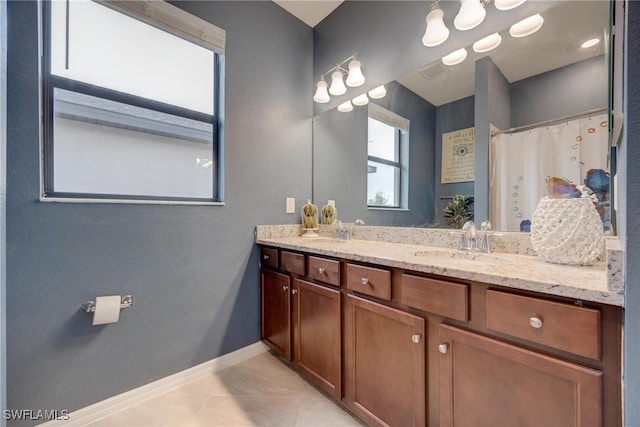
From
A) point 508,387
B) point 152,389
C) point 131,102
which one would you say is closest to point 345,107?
point 131,102

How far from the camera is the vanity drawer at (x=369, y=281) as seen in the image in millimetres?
1127

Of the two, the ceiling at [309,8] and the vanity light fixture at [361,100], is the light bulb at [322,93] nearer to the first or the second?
the vanity light fixture at [361,100]

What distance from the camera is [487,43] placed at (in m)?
1.35

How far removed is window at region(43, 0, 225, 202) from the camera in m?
1.32

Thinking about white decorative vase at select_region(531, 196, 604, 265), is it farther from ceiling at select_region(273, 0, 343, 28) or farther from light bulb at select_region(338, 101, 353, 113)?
ceiling at select_region(273, 0, 343, 28)

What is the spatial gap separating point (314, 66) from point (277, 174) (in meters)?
1.05

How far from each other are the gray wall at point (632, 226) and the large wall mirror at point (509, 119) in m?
0.56

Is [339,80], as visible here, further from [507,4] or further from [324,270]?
[324,270]

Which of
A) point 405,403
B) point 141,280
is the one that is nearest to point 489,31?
point 405,403

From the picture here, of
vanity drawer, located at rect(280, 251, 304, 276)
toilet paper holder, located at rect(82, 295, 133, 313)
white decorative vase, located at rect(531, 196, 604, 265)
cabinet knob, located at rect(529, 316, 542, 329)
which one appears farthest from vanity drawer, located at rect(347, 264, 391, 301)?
toilet paper holder, located at rect(82, 295, 133, 313)

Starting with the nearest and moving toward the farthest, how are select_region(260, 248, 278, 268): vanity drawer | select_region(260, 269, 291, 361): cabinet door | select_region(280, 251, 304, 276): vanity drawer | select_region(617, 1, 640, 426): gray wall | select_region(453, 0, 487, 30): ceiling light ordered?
select_region(617, 1, 640, 426): gray wall → select_region(453, 0, 487, 30): ceiling light → select_region(280, 251, 304, 276): vanity drawer → select_region(260, 269, 291, 361): cabinet door → select_region(260, 248, 278, 268): vanity drawer

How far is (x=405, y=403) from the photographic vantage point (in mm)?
1068

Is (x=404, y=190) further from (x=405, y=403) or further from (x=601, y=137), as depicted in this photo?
(x=405, y=403)

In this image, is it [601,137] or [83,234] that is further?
[83,234]
